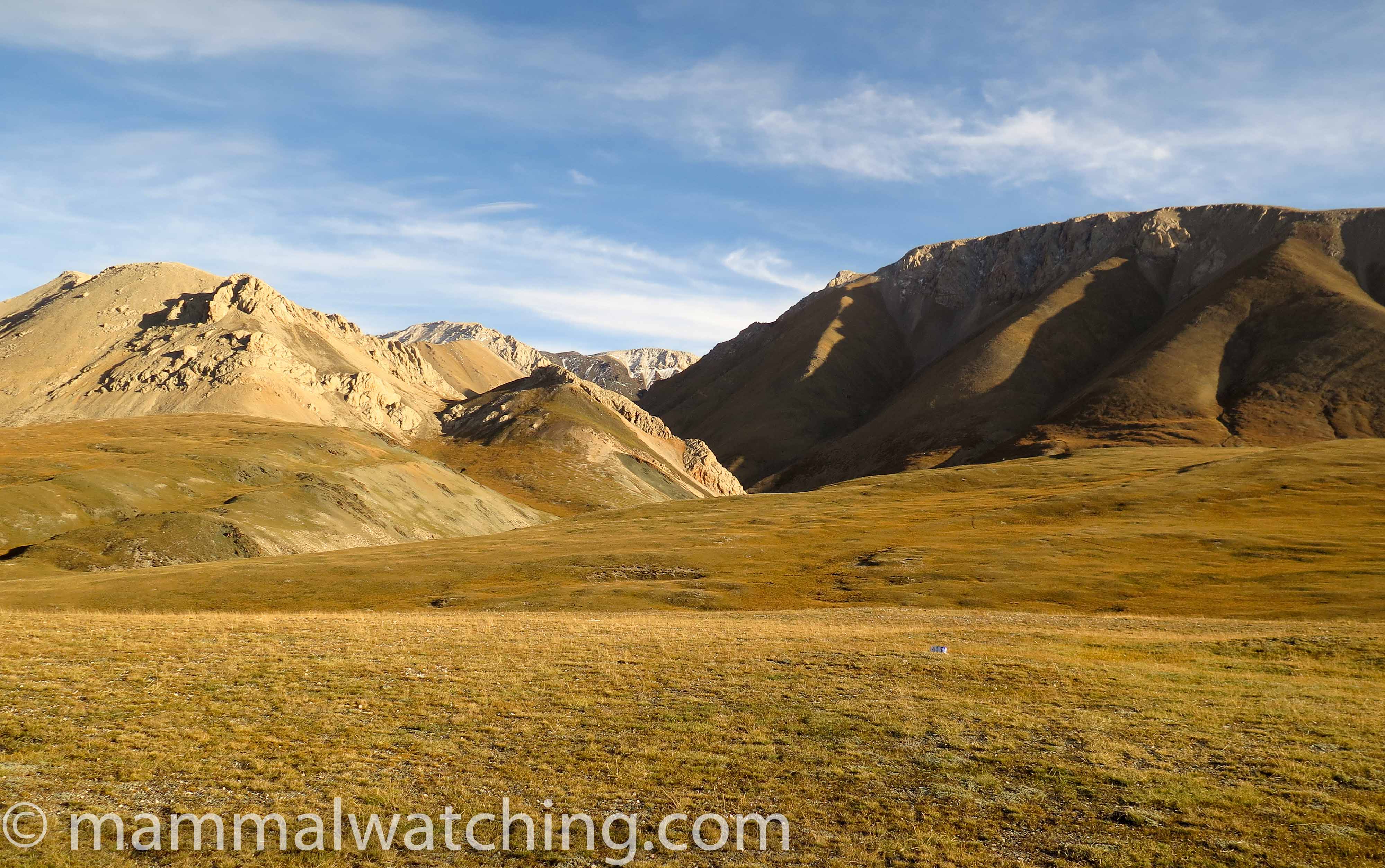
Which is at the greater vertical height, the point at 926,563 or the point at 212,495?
the point at 212,495

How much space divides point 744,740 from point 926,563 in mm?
60226

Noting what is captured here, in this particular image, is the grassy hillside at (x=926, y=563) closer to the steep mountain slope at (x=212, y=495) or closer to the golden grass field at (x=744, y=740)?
the steep mountain slope at (x=212, y=495)

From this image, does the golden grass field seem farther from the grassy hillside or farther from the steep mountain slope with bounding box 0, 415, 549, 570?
the steep mountain slope with bounding box 0, 415, 549, 570

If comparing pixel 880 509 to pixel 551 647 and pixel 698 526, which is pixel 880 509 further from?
pixel 551 647

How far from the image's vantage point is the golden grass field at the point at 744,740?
1523cm

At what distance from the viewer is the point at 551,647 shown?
108 feet

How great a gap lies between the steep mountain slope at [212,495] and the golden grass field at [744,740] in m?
68.8

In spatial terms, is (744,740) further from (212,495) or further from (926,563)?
(212,495)

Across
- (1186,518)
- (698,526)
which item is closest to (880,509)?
(698,526)

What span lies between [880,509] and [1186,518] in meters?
42.2

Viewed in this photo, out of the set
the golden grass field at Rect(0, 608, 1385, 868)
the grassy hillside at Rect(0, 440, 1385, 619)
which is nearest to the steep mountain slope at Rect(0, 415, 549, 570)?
the grassy hillside at Rect(0, 440, 1385, 619)

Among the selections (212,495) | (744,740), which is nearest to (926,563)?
(744,740)

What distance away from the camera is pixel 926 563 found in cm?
7638

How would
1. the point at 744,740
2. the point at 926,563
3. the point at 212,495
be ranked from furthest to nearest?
the point at 212,495, the point at 926,563, the point at 744,740
